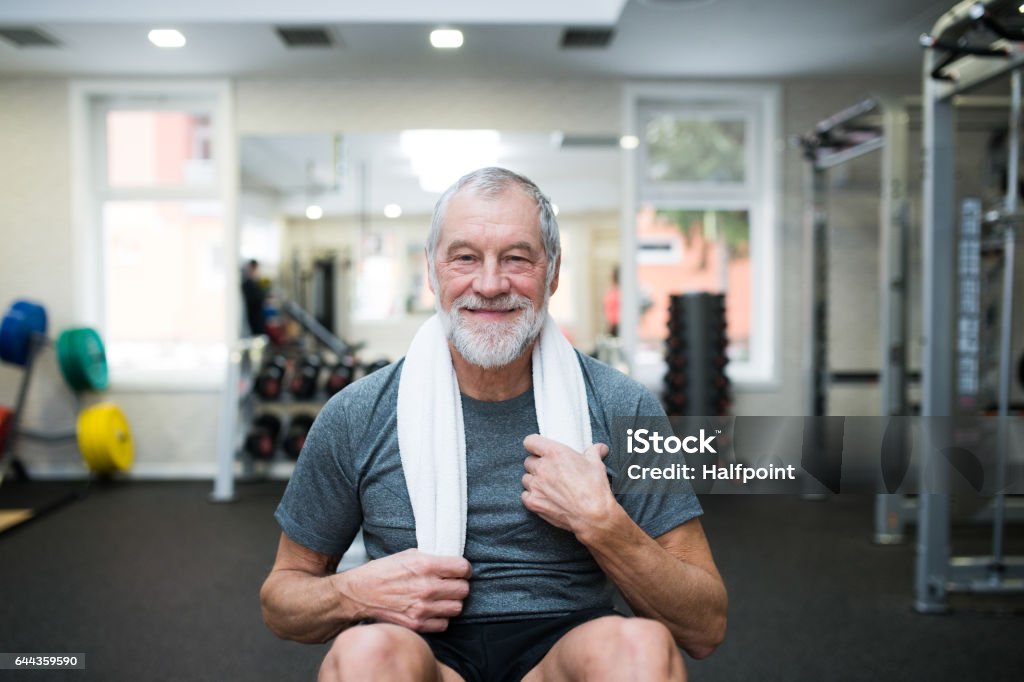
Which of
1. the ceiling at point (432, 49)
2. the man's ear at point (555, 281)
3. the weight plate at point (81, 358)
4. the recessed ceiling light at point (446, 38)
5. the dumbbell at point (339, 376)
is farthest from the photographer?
the weight plate at point (81, 358)

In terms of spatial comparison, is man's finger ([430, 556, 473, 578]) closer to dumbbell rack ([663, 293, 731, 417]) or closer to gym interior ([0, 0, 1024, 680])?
gym interior ([0, 0, 1024, 680])

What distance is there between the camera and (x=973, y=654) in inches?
88.7

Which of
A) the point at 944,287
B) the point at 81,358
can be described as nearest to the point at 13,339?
the point at 81,358

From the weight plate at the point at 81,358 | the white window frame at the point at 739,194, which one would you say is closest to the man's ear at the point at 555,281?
the white window frame at the point at 739,194

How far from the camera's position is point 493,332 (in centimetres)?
117

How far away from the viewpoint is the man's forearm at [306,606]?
1.11 meters

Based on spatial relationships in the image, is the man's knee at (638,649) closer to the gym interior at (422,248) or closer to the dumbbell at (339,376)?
the gym interior at (422,248)

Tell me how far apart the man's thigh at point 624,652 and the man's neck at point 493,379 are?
0.37 metres

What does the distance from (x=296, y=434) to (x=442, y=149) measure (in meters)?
1.71

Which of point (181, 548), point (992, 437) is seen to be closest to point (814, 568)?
point (992, 437)

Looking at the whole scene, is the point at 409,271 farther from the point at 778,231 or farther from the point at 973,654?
the point at 973,654

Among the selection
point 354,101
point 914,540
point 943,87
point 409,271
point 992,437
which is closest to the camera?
point 992,437

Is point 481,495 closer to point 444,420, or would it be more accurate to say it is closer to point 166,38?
point 444,420

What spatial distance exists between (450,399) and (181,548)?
2498 mm
